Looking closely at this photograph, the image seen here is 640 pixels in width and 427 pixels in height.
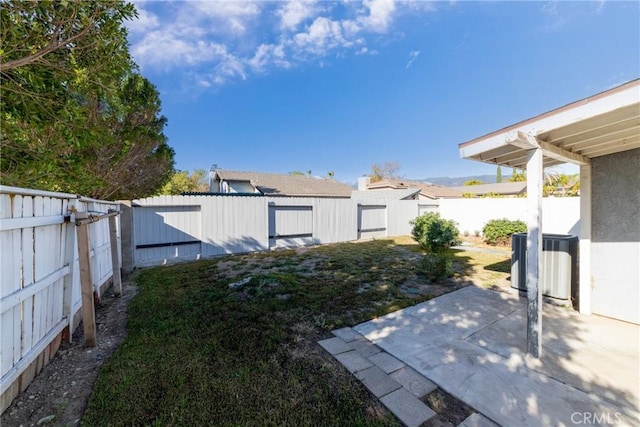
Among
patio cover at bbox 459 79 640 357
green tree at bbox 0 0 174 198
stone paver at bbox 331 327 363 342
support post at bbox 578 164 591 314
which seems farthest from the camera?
support post at bbox 578 164 591 314

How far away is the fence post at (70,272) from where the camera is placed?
9.70 feet

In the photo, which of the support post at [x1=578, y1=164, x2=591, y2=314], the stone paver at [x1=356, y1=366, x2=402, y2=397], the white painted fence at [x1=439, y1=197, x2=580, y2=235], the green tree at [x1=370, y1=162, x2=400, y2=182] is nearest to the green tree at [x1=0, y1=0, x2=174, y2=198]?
the stone paver at [x1=356, y1=366, x2=402, y2=397]

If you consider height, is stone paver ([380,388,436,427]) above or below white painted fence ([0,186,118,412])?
below

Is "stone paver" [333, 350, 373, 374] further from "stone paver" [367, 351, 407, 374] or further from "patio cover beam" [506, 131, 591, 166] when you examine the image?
"patio cover beam" [506, 131, 591, 166]

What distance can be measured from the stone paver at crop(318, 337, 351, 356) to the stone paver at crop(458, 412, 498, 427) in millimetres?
1277

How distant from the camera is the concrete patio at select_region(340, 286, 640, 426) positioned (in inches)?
77.0

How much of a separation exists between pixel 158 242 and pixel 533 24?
1232 centimetres

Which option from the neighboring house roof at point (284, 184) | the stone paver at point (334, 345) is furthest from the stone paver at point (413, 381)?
the neighboring house roof at point (284, 184)

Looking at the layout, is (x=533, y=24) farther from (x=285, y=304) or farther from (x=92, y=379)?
(x=92, y=379)

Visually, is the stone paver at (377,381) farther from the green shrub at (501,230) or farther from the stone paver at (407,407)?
the green shrub at (501,230)

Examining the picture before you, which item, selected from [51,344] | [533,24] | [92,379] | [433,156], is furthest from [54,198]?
[433,156]

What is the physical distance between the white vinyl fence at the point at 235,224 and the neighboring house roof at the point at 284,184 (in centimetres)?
469

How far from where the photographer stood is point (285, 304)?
A: 4.16 metres

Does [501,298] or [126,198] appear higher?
[126,198]
